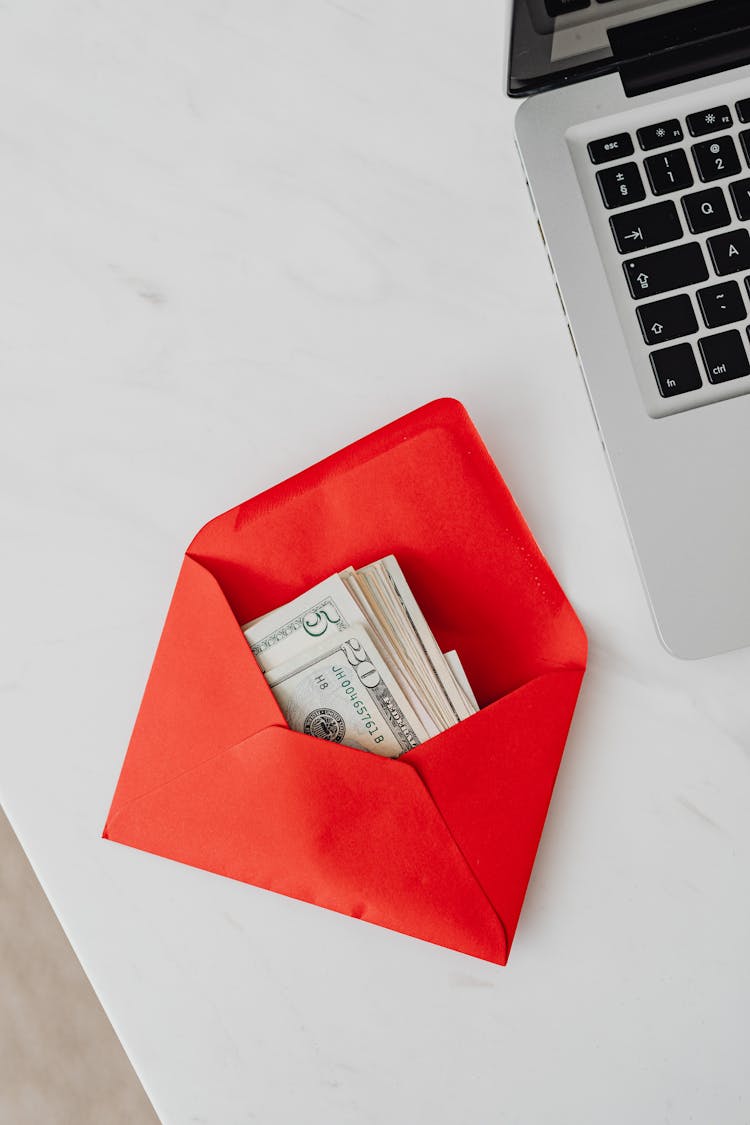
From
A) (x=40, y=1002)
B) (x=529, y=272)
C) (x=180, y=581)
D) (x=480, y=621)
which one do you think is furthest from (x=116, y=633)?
(x=40, y=1002)

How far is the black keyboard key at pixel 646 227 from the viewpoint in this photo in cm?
44

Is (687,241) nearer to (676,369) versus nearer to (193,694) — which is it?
(676,369)

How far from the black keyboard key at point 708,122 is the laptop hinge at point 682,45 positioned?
2cm

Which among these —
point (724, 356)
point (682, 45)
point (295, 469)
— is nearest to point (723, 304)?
point (724, 356)

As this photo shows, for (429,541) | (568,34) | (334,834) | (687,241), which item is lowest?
(334,834)

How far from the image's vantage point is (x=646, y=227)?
1.46 feet

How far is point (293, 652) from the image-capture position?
48 centimetres

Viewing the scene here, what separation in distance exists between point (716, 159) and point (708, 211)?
3 cm

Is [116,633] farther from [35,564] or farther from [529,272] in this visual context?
[529,272]

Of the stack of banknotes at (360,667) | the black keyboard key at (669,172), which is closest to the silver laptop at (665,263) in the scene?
the black keyboard key at (669,172)

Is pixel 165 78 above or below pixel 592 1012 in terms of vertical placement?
above

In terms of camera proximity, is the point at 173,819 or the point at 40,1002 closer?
the point at 173,819

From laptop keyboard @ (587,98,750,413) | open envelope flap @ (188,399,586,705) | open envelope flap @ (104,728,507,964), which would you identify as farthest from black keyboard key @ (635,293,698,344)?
open envelope flap @ (104,728,507,964)

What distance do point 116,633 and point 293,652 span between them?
0.36ft
